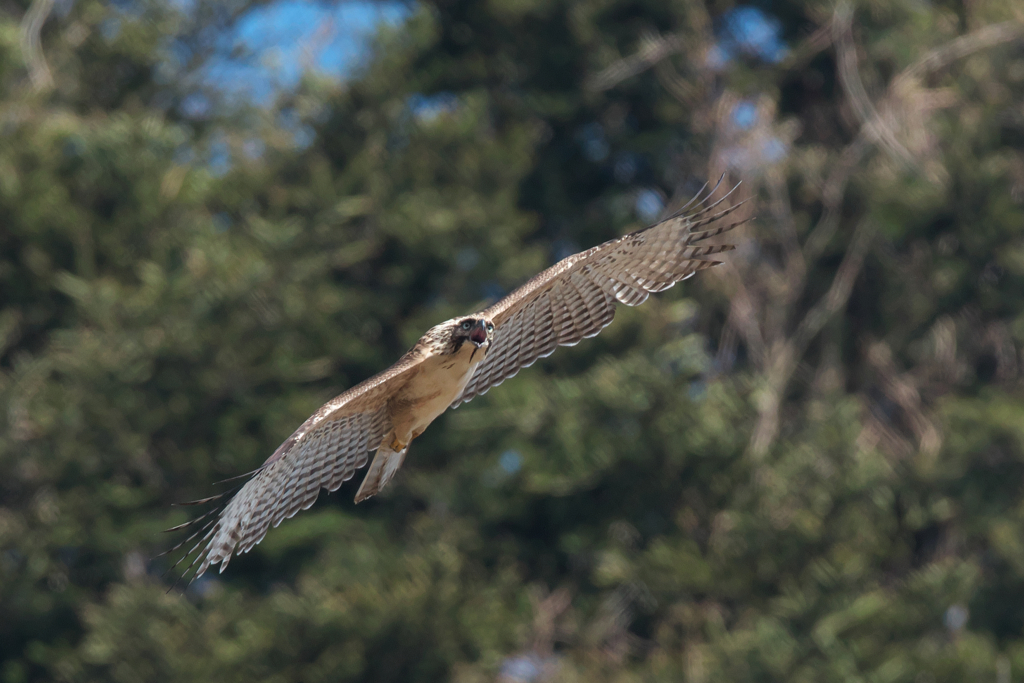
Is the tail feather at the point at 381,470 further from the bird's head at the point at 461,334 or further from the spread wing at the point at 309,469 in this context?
the bird's head at the point at 461,334

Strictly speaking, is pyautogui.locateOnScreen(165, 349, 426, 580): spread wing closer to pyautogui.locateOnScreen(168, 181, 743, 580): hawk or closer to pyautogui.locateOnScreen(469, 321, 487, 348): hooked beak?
pyautogui.locateOnScreen(168, 181, 743, 580): hawk

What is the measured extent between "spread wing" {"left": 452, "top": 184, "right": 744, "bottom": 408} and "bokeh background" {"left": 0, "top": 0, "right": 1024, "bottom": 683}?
Answer: 15.4 ft

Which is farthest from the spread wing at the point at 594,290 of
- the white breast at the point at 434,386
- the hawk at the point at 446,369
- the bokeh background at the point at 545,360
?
the bokeh background at the point at 545,360

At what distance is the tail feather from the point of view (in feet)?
21.3

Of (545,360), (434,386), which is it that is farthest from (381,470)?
(545,360)

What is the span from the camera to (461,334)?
636cm

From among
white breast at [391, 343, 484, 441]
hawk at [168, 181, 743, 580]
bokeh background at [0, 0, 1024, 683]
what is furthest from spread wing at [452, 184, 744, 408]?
bokeh background at [0, 0, 1024, 683]

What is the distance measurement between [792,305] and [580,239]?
2129 mm

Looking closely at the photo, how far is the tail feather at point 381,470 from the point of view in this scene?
6.48 meters

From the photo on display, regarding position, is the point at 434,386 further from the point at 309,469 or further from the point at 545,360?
the point at 545,360

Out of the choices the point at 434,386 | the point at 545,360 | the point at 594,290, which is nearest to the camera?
the point at 434,386

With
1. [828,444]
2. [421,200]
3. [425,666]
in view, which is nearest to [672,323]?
[828,444]

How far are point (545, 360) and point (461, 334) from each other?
678cm

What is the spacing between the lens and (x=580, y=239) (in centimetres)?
1459
